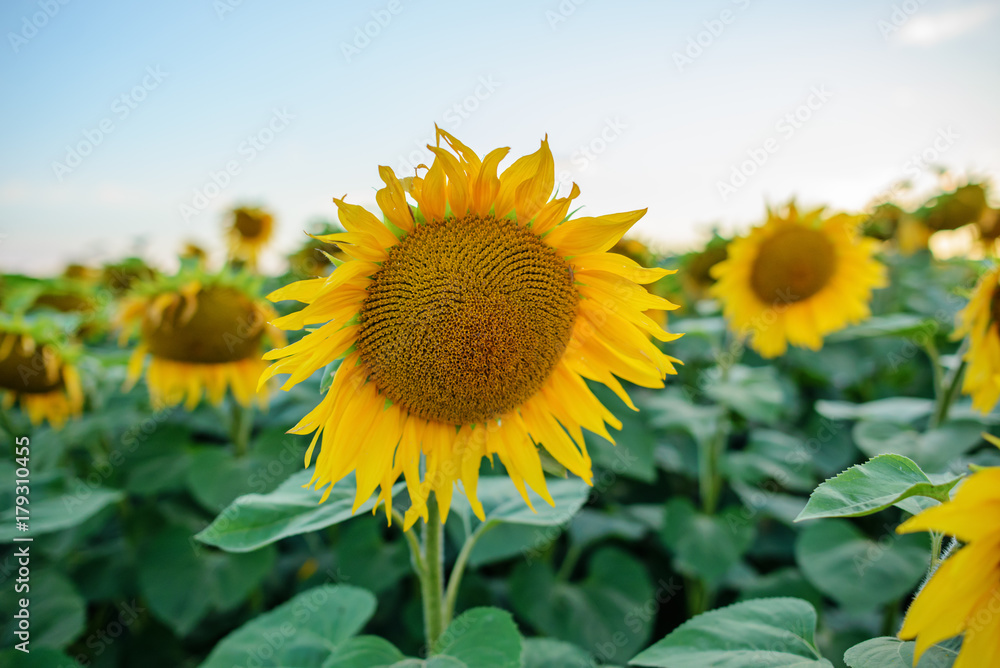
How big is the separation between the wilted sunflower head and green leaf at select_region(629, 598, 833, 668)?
10.4 ft

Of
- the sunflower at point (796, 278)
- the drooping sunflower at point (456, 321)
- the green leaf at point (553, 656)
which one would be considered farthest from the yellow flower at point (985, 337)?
the green leaf at point (553, 656)

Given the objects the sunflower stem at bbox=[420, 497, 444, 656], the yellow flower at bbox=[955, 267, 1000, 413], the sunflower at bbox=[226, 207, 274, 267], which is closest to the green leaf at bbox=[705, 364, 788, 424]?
the yellow flower at bbox=[955, 267, 1000, 413]

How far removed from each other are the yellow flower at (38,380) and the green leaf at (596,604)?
2.56m

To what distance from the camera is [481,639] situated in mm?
1206

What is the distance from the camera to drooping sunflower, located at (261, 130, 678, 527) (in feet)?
3.76

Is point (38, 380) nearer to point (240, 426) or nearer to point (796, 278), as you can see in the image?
point (240, 426)

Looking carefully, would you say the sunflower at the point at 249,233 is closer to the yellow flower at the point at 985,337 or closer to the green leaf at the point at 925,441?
the green leaf at the point at 925,441

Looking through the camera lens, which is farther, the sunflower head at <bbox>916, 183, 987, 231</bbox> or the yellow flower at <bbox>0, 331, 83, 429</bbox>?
the sunflower head at <bbox>916, 183, 987, 231</bbox>

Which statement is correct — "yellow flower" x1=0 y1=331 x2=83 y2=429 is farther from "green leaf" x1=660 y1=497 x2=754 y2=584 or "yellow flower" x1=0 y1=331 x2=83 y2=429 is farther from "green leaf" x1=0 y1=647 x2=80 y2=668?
"green leaf" x1=660 y1=497 x2=754 y2=584

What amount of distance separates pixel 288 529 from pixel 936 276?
6.69m

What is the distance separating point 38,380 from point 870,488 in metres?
3.59

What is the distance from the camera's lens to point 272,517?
4.37ft

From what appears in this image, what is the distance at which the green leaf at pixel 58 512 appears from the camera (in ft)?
6.43

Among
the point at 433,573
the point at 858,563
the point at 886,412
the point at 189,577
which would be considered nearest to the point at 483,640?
the point at 433,573
